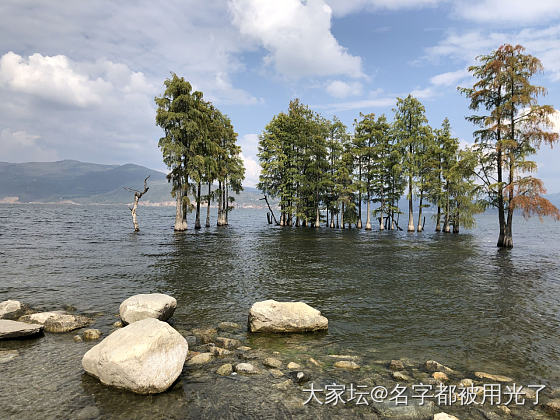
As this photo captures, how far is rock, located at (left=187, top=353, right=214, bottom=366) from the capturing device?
679cm

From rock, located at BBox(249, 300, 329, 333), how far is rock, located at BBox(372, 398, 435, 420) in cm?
369

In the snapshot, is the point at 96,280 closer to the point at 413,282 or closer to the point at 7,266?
the point at 7,266

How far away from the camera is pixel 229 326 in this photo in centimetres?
927

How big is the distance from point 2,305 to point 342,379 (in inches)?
455

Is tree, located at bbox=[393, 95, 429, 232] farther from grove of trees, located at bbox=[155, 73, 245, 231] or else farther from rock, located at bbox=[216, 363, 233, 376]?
rock, located at bbox=[216, 363, 233, 376]

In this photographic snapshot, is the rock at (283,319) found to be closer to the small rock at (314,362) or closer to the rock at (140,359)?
the small rock at (314,362)

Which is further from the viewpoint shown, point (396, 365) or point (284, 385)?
point (396, 365)

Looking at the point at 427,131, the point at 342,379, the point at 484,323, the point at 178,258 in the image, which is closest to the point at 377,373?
the point at 342,379

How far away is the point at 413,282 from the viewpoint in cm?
1582

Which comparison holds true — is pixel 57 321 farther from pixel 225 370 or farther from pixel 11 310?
pixel 225 370

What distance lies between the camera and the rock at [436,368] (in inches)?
260

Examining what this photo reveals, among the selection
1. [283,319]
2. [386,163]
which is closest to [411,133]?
[386,163]

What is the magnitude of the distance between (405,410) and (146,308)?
24.9 feet

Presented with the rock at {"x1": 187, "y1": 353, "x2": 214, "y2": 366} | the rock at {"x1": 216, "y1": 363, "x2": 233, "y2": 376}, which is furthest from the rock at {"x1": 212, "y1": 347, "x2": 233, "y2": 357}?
the rock at {"x1": 216, "y1": 363, "x2": 233, "y2": 376}
